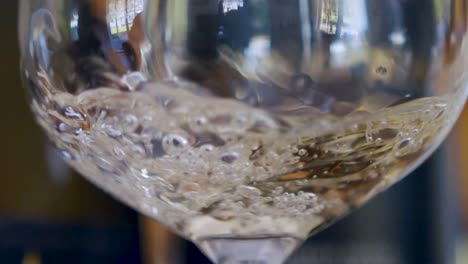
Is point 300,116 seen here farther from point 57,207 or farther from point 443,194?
point 57,207

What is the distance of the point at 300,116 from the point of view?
226 millimetres

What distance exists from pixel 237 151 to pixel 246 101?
23 mm

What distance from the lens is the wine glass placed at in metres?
0.22

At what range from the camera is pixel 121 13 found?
0.75ft

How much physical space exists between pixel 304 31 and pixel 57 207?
0.44 m

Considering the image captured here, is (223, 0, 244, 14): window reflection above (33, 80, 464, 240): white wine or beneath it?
above

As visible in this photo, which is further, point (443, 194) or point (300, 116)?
point (443, 194)

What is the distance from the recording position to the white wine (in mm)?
219

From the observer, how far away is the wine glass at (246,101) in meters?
0.22

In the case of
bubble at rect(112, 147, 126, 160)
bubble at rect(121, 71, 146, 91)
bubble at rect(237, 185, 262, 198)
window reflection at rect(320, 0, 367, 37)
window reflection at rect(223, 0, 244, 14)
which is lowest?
bubble at rect(237, 185, 262, 198)

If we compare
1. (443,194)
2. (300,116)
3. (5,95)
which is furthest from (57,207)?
(300,116)

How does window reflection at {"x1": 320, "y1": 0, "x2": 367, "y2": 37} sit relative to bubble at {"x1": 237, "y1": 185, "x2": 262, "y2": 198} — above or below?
above

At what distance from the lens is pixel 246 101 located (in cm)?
23

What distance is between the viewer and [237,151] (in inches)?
8.6
